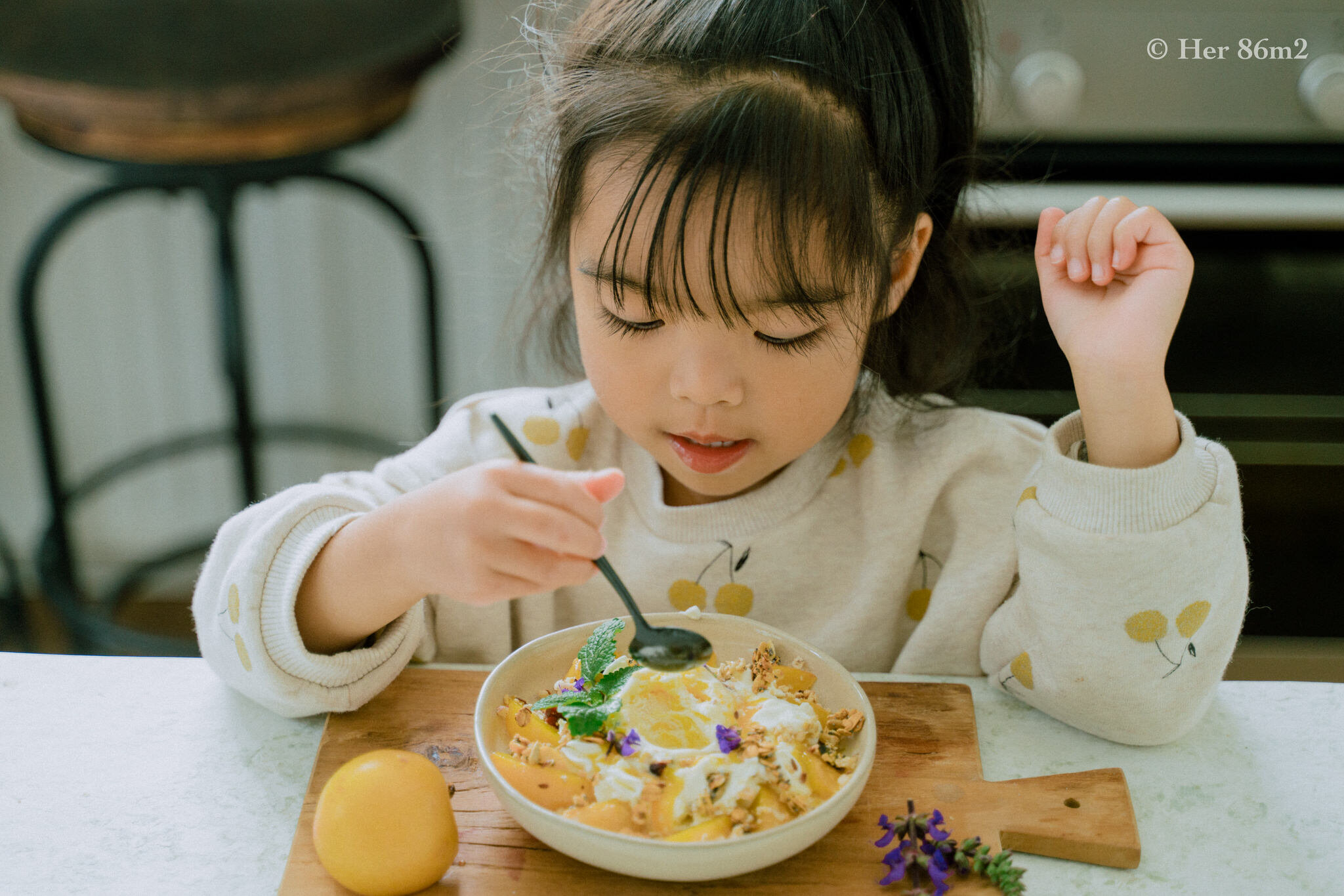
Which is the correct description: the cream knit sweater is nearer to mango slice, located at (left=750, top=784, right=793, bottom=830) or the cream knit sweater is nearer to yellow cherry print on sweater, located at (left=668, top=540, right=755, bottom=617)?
yellow cherry print on sweater, located at (left=668, top=540, right=755, bottom=617)

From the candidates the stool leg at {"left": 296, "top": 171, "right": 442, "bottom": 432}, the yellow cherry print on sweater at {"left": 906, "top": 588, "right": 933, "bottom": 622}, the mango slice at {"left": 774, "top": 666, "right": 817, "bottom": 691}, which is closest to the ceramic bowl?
the mango slice at {"left": 774, "top": 666, "right": 817, "bottom": 691}

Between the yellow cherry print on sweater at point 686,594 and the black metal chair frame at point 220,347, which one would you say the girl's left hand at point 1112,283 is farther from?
the black metal chair frame at point 220,347

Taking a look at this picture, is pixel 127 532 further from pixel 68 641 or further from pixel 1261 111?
pixel 1261 111

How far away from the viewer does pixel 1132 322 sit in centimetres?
100

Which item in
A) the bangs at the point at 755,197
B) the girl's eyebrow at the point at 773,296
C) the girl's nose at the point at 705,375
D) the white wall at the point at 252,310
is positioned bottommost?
the white wall at the point at 252,310

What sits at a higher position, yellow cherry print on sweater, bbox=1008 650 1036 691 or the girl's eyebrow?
the girl's eyebrow

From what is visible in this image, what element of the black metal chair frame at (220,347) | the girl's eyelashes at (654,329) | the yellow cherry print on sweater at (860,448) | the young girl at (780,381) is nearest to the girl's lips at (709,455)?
the young girl at (780,381)

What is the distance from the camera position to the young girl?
91 centimetres

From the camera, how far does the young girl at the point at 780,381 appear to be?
91cm

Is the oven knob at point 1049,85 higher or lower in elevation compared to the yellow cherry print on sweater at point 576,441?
higher

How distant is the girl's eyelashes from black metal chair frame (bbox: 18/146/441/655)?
758 millimetres

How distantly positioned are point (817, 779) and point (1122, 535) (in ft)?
1.19

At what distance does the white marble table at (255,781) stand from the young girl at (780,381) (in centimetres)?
4

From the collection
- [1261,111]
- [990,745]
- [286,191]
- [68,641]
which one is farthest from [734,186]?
[68,641]
